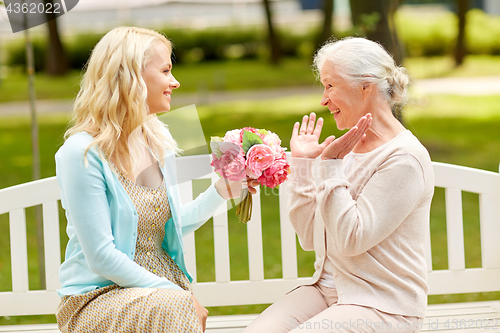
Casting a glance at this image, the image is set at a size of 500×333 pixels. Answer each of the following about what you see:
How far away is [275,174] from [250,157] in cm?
13

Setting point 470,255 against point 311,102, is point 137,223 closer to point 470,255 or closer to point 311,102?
point 470,255

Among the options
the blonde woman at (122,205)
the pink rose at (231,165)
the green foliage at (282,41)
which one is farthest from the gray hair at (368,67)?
the green foliage at (282,41)

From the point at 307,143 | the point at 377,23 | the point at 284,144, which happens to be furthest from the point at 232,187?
the point at 284,144

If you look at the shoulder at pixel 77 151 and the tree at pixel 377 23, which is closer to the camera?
the shoulder at pixel 77 151

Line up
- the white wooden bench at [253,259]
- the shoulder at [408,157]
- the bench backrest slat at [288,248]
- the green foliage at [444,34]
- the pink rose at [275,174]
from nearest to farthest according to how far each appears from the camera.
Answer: the shoulder at [408,157] < the pink rose at [275,174] < the white wooden bench at [253,259] < the bench backrest slat at [288,248] < the green foliage at [444,34]

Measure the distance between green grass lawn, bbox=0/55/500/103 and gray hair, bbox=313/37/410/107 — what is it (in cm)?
947

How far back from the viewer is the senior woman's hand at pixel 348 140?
217 cm

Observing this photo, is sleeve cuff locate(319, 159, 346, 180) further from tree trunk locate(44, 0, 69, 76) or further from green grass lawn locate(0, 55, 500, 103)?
tree trunk locate(44, 0, 69, 76)

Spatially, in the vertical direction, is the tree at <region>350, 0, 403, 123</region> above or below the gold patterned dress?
above

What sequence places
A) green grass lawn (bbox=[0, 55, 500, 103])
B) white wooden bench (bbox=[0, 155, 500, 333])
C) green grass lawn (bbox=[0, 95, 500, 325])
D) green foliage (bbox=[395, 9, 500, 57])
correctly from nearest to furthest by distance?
white wooden bench (bbox=[0, 155, 500, 333]), green grass lawn (bbox=[0, 95, 500, 325]), green grass lawn (bbox=[0, 55, 500, 103]), green foliage (bbox=[395, 9, 500, 57])

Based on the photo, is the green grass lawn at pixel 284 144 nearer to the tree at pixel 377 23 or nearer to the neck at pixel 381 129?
the neck at pixel 381 129

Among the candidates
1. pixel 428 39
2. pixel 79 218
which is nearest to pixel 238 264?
pixel 79 218

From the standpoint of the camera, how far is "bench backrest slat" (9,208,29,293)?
301 cm

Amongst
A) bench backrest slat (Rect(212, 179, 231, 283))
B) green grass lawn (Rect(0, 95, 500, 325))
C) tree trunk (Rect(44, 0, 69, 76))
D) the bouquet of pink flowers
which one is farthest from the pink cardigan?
tree trunk (Rect(44, 0, 69, 76))
